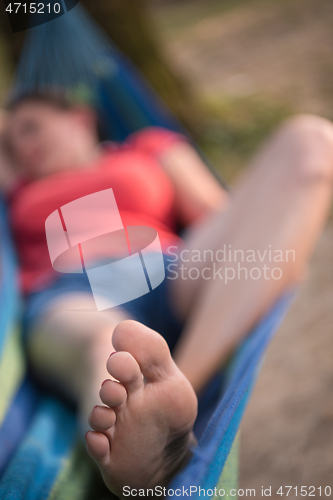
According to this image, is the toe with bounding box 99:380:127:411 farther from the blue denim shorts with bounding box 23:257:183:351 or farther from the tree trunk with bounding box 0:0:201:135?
the tree trunk with bounding box 0:0:201:135

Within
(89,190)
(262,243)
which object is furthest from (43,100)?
(262,243)

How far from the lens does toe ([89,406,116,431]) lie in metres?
0.38

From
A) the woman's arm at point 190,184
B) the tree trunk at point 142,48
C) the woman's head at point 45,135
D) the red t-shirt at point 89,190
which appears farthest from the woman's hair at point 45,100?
the tree trunk at point 142,48

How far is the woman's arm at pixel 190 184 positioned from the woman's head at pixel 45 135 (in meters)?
0.27

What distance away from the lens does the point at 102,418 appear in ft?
1.25

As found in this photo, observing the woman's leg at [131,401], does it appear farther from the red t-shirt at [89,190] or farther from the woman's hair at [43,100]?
the woman's hair at [43,100]

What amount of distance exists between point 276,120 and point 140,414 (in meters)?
2.12

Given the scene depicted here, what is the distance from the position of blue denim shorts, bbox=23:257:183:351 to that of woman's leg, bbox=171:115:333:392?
0.04m

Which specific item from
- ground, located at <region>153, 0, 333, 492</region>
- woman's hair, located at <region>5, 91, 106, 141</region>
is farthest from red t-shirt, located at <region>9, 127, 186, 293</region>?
ground, located at <region>153, 0, 333, 492</region>

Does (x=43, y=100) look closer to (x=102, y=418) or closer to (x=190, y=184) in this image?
(x=190, y=184)

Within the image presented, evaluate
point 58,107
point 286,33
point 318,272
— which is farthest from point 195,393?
point 286,33

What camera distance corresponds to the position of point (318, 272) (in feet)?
4.41

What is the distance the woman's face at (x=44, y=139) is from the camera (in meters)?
0.69

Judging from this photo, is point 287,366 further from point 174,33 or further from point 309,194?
point 174,33
